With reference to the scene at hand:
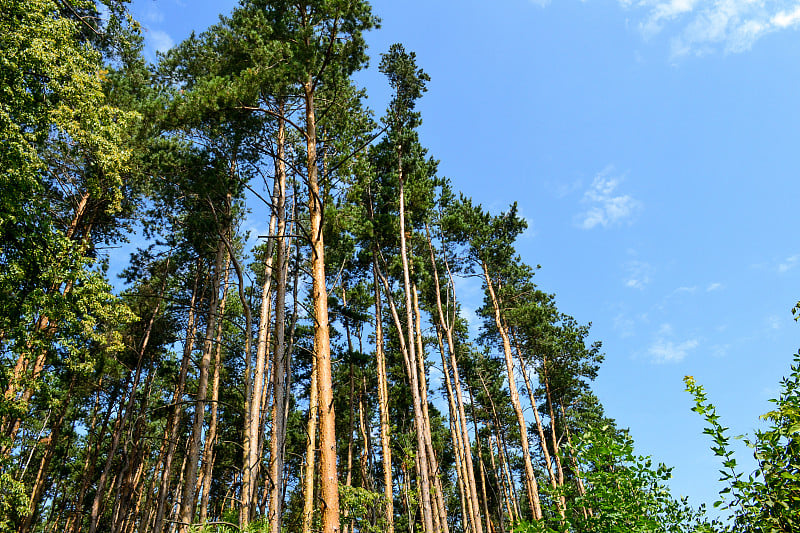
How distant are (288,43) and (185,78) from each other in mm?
7931

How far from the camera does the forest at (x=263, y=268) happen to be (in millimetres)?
5586

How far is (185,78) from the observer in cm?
1413

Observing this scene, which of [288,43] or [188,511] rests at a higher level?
[288,43]

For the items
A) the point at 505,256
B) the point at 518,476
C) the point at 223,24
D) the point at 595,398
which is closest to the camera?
the point at 223,24

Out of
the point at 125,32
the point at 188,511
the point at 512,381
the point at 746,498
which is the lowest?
the point at 746,498

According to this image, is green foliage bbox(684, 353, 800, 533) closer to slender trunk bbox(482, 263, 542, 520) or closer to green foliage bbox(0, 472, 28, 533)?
slender trunk bbox(482, 263, 542, 520)

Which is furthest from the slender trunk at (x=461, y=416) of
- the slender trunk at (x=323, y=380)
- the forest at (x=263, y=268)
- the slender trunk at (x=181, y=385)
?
the slender trunk at (x=323, y=380)

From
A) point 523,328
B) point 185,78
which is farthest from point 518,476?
point 185,78

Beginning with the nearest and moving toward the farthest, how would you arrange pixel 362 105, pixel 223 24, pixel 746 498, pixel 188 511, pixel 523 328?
pixel 746 498, pixel 188 511, pixel 362 105, pixel 223 24, pixel 523 328

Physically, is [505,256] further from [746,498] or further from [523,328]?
[746,498]

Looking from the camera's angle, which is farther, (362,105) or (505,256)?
(505,256)

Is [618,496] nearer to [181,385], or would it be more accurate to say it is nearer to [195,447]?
[195,447]

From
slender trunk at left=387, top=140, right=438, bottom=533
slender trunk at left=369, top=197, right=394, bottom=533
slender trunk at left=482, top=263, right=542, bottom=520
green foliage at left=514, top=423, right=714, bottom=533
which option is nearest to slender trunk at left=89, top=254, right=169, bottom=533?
slender trunk at left=369, top=197, right=394, bottom=533

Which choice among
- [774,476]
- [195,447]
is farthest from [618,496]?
[195,447]
